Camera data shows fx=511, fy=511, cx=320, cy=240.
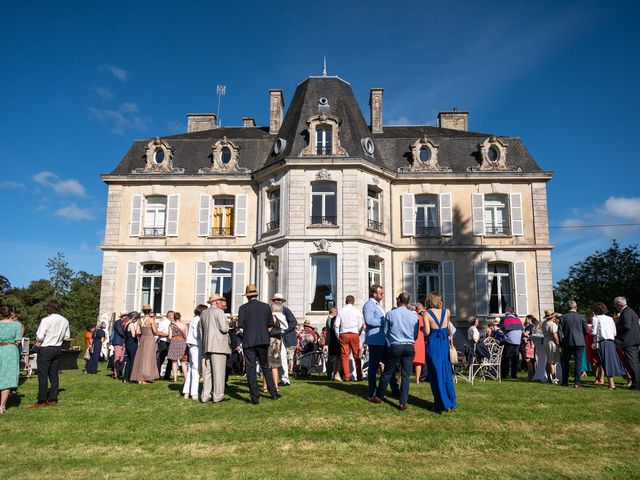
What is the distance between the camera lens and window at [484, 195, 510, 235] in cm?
2148

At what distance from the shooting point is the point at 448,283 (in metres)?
20.7

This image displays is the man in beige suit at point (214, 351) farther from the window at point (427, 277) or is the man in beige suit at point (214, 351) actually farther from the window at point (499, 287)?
the window at point (499, 287)

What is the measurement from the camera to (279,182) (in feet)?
66.2

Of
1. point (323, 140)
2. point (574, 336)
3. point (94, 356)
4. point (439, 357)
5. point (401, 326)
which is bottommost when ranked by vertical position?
point (94, 356)

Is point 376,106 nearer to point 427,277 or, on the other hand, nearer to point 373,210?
point 373,210

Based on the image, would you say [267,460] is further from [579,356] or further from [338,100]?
[338,100]

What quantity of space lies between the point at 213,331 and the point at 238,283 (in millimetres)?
12818

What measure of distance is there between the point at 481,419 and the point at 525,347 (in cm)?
624

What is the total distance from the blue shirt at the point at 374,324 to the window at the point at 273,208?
12.1 meters

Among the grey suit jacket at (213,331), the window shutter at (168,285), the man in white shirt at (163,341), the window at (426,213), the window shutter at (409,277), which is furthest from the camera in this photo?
the window at (426,213)

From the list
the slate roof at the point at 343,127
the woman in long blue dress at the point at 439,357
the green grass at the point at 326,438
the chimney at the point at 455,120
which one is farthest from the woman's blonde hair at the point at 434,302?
the chimney at the point at 455,120

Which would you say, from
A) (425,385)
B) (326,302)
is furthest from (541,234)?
(425,385)

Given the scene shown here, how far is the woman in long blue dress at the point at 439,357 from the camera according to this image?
700cm

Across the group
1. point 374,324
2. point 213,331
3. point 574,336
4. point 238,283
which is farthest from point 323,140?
point 213,331
